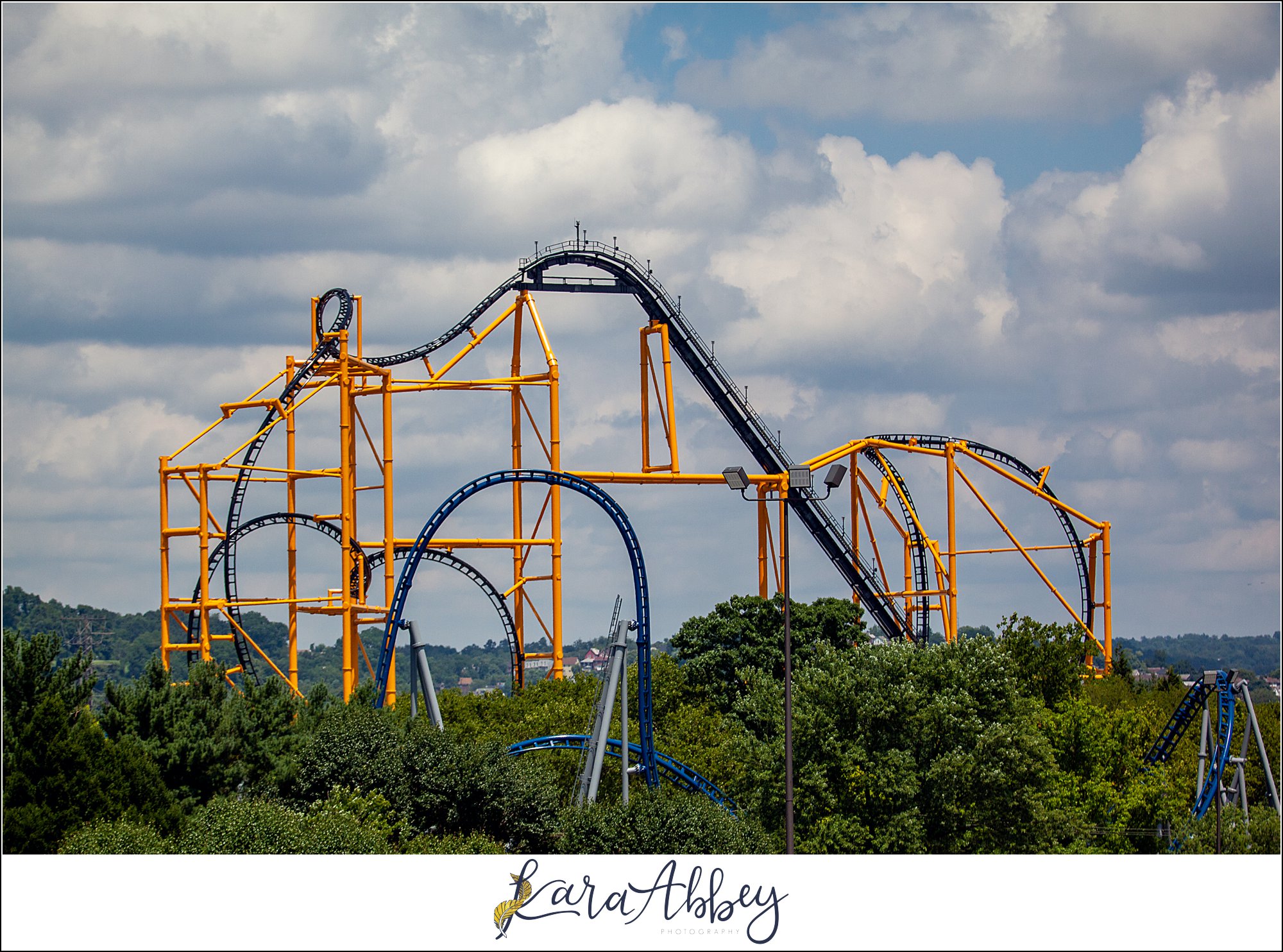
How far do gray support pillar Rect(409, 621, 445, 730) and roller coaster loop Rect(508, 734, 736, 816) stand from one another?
1.95 meters

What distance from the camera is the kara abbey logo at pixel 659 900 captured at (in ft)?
70.4

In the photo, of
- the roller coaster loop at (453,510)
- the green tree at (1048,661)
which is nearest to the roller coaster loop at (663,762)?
the roller coaster loop at (453,510)

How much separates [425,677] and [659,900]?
14.9 m

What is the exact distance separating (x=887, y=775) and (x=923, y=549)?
69.4 ft

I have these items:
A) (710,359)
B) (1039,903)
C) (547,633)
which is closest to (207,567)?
(547,633)

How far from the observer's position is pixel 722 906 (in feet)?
70.7

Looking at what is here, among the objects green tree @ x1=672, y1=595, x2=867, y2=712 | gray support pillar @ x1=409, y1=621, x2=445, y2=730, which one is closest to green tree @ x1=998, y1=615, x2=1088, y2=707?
green tree @ x1=672, y1=595, x2=867, y2=712

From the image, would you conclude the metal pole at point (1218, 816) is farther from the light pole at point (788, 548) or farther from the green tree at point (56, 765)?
the green tree at point (56, 765)

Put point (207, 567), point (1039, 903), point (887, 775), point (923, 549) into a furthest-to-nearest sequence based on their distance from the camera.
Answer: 1. point (923, 549)
2. point (207, 567)
3. point (887, 775)
4. point (1039, 903)

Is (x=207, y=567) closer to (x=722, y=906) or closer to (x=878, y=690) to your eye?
(x=878, y=690)

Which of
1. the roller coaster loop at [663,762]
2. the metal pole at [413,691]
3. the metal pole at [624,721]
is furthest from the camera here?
the metal pole at [413,691]

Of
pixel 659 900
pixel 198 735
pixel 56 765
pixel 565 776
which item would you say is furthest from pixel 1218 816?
pixel 56 765

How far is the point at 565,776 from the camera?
3581 centimetres

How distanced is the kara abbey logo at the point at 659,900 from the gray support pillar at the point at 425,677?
13.7 m
